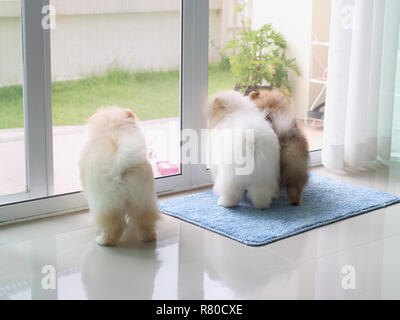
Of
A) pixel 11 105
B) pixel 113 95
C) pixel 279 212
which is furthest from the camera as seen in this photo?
pixel 113 95

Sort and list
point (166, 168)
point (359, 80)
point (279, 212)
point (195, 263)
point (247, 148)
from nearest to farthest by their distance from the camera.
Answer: point (195, 263)
point (247, 148)
point (279, 212)
point (166, 168)
point (359, 80)

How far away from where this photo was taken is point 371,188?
11.5ft

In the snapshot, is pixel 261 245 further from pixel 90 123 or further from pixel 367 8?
pixel 367 8

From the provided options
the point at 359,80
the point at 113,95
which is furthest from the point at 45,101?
the point at 359,80

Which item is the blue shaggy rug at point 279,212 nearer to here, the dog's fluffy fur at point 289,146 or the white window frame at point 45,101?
the dog's fluffy fur at point 289,146

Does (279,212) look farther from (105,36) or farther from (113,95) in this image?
(105,36)

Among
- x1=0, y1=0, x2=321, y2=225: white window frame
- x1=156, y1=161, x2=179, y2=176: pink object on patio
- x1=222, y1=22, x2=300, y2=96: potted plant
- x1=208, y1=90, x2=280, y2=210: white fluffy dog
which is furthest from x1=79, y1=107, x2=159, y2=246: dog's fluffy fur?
x1=222, y1=22, x2=300, y2=96: potted plant

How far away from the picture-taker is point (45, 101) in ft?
9.43

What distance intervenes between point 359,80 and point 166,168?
1.32 m

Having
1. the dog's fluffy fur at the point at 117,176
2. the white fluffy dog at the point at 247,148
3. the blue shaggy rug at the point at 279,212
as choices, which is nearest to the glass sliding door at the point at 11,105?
the dog's fluffy fur at the point at 117,176

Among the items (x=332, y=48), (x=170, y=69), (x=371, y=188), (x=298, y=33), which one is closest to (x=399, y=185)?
(x=371, y=188)

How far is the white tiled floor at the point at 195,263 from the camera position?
224 cm

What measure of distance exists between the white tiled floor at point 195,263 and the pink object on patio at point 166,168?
0.45 metres
